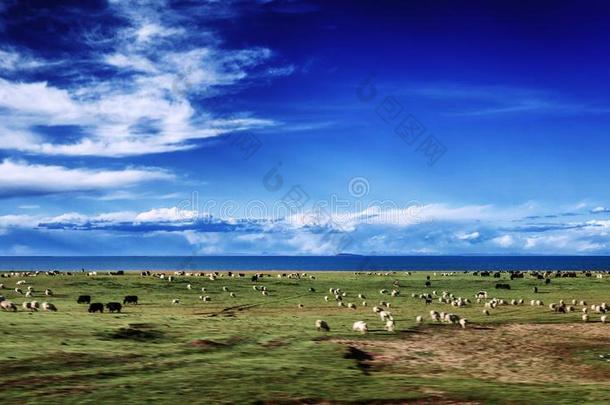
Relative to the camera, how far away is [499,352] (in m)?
42.1

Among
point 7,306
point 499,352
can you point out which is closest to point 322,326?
point 499,352

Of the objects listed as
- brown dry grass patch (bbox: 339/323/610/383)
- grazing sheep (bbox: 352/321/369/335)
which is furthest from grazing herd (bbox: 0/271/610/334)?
brown dry grass patch (bbox: 339/323/610/383)

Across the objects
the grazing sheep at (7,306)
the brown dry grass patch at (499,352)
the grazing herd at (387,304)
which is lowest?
the brown dry grass patch at (499,352)

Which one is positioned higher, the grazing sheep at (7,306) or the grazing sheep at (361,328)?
the grazing sheep at (7,306)

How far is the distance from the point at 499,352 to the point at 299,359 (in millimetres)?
15952

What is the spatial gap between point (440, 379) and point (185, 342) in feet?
55.9

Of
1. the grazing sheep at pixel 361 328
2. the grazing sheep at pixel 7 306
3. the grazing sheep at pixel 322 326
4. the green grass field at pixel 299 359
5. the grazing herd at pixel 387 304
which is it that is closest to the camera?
the green grass field at pixel 299 359

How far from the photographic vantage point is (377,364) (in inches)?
1423

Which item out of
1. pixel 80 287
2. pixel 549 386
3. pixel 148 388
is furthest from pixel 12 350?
pixel 80 287

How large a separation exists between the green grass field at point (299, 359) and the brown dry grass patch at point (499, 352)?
0.27ft

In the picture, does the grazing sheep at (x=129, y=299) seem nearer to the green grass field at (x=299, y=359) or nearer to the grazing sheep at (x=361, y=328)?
the green grass field at (x=299, y=359)

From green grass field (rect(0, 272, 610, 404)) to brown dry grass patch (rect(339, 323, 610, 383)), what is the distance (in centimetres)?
8

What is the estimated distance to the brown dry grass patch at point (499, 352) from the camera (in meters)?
34.8

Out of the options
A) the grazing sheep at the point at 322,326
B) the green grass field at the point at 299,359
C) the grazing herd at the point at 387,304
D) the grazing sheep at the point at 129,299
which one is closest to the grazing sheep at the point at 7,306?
the grazing herd at the point at 387,304
